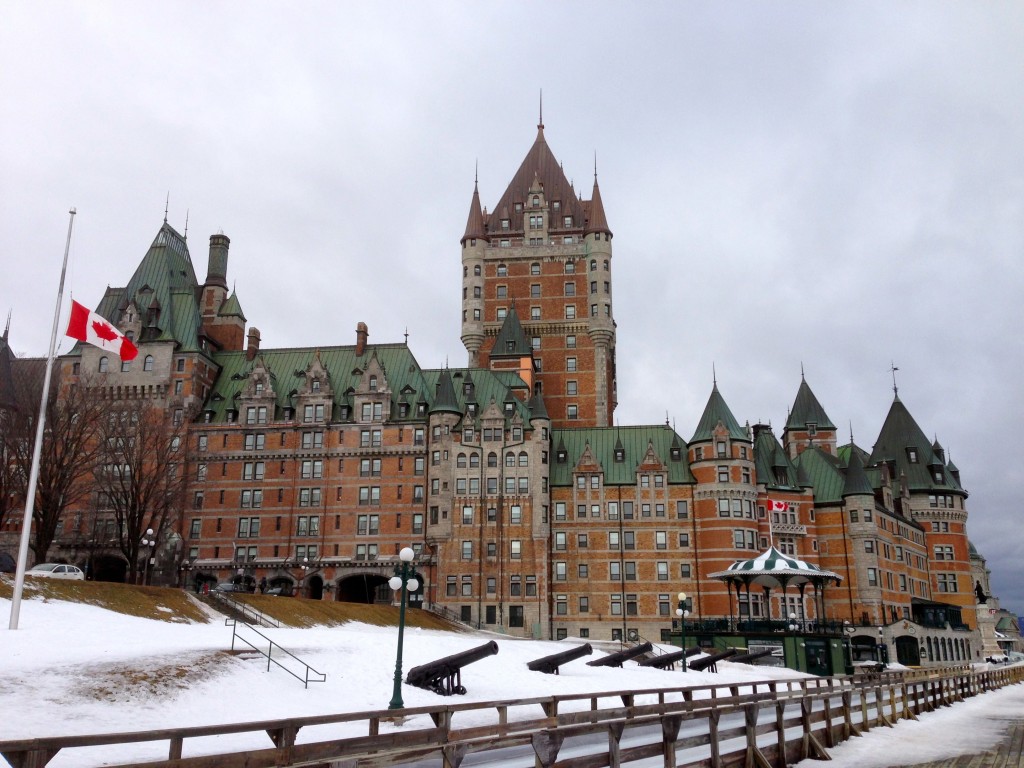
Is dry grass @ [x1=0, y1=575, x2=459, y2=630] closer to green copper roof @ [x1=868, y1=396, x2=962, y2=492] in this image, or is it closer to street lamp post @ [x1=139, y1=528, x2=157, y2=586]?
street lamp post @ [x1=139, y1=528, x2=157, y2=586]

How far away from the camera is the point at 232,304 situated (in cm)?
9869

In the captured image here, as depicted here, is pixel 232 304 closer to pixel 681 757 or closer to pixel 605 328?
pixel 605 328

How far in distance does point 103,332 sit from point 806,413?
292 ft

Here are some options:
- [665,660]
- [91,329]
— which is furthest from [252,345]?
[665,660]

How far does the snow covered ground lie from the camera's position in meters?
22.8

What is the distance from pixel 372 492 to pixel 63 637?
49.0m

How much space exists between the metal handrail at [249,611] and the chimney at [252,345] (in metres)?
42.6

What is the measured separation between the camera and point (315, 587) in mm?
82438

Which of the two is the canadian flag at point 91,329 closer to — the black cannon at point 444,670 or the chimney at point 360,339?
the black cannon at point 444,670

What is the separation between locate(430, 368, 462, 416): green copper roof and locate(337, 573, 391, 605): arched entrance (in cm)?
1587

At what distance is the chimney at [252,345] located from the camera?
93.4 m

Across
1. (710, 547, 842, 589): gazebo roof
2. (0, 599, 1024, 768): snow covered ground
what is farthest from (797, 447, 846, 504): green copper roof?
(0, 599, 1024, 768): snow covered ground

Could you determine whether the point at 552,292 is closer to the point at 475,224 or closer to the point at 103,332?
the point at 475,224

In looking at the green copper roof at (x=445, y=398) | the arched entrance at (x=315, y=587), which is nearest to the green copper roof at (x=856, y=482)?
the green copper roof at (x=445, y=398)
